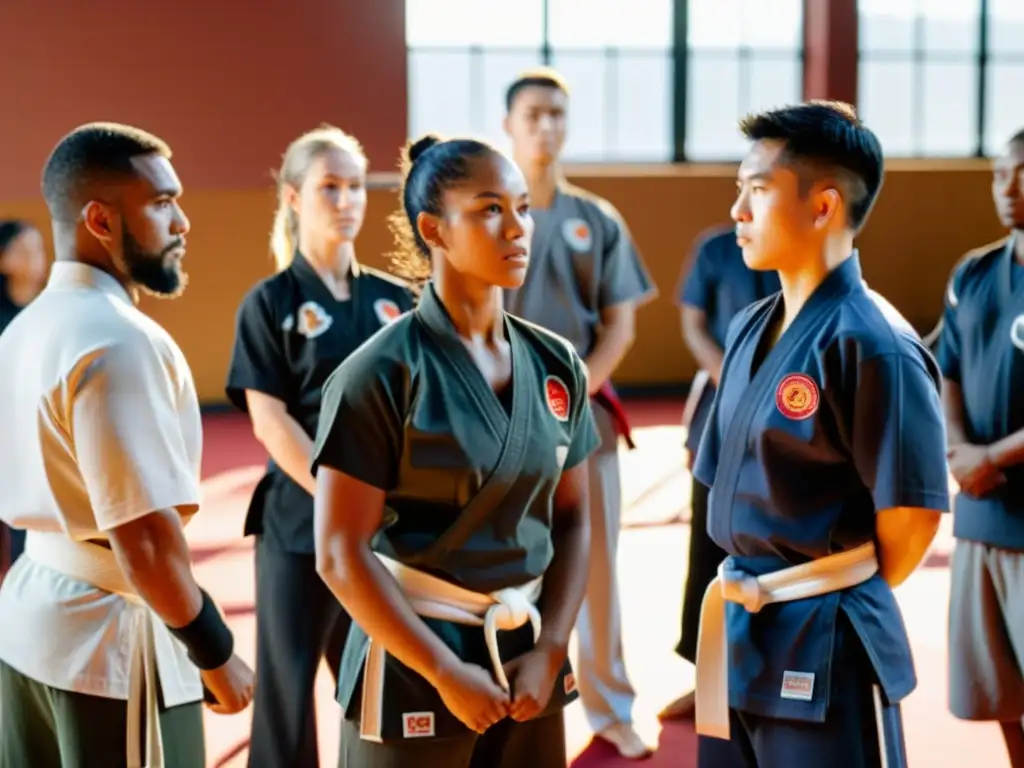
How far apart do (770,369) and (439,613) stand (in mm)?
651

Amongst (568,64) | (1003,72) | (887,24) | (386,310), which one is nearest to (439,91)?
(568,64)

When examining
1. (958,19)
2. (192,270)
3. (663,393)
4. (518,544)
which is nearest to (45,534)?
(518,544)

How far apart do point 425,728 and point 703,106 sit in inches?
372

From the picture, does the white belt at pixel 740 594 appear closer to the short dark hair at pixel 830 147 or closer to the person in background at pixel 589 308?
the short dark hair at pixel 830 147

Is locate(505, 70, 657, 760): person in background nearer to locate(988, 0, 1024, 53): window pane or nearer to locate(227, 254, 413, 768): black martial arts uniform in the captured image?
locate(227, 254, 413, 768): black martial arts uniform

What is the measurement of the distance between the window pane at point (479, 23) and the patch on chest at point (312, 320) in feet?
25.4

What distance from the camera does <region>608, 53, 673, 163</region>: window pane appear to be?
10.8 metres

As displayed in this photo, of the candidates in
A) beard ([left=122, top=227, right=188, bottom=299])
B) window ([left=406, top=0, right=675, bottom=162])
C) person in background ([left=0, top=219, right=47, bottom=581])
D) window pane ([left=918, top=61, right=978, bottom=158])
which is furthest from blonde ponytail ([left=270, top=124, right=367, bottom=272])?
window pane ([left=918, top=61, right=978, bottom=158])

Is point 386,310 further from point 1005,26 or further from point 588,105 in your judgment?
point 1005,26

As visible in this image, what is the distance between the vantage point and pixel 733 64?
1093cm

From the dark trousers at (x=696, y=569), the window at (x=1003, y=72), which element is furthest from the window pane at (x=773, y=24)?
the dark trousers at (x=696, y=569)

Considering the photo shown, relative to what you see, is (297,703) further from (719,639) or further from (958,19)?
(958,19)

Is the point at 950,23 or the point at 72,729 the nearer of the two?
the point at 72,729

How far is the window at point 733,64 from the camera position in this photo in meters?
10.8
